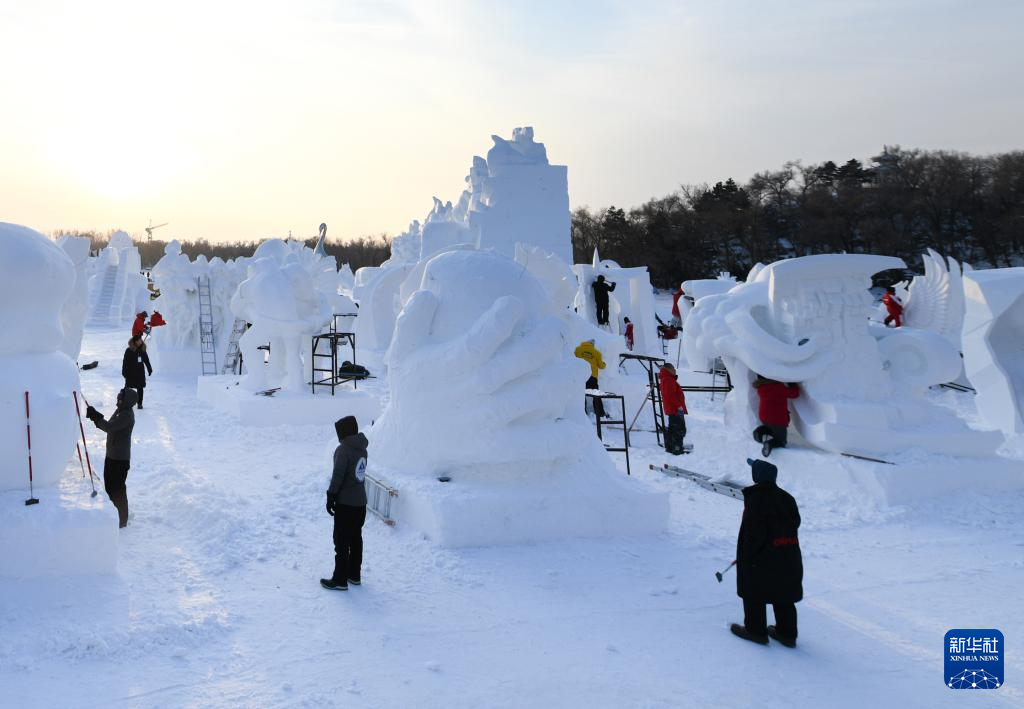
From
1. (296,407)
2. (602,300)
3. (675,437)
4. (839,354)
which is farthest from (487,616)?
(602,300)

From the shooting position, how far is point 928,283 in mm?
13297

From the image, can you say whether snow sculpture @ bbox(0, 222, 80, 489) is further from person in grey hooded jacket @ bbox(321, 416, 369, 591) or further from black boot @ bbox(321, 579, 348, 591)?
black boot @ bbox(321, 579, 348, 591)

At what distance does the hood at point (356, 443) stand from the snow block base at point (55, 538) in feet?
4.55

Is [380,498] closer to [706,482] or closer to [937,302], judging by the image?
[706,482]

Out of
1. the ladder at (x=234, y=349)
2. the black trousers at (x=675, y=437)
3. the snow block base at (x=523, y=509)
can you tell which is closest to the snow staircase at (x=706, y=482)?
Result: the black trousers at (x=675, y=437)

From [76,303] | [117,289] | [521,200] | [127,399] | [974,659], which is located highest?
[521,200]

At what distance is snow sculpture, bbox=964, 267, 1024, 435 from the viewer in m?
10.0

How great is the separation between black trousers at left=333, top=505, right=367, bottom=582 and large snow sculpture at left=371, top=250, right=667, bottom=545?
834 mm

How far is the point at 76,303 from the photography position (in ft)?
21.0

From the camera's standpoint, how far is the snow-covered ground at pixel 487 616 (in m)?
3.52

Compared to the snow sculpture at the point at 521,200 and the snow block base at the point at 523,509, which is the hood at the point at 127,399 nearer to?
the snow block base at the point at 523,509

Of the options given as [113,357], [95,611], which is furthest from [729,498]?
[113,357]

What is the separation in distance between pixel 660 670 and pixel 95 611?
9.53 feet

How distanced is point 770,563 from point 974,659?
1.05m
